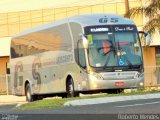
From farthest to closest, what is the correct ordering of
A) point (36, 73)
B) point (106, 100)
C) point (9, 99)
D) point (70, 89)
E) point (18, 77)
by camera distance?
point (9, 99), point (18, 77), point (36, 73), point (70, 89), point (106, 100)

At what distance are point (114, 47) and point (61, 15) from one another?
2946cm

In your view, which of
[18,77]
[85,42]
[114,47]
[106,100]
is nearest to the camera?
[106,100]

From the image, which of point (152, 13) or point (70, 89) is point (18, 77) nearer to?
point (70, 89)

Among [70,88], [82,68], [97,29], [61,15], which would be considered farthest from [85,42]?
[61,15]

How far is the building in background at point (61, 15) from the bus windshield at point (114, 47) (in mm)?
22395

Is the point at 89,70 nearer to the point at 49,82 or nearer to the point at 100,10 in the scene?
the point at 49,82

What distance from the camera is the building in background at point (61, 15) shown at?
5084 centimetres

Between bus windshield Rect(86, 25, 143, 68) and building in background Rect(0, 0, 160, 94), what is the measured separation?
22395 mm

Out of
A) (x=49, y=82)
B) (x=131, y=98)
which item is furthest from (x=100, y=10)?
(x=131, y=98)

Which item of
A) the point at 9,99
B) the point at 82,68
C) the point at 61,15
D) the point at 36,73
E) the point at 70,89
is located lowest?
the point at 9,99

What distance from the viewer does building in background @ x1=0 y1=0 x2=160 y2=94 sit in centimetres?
5084

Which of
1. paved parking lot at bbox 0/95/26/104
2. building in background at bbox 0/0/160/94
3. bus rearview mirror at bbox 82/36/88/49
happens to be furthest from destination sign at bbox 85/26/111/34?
building in background at bbox 0/0/160/94

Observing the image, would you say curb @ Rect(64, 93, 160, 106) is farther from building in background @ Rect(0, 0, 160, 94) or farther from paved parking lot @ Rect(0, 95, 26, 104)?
building in background @ Rect(0, 0, 160, 94)

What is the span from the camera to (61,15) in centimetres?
5512
